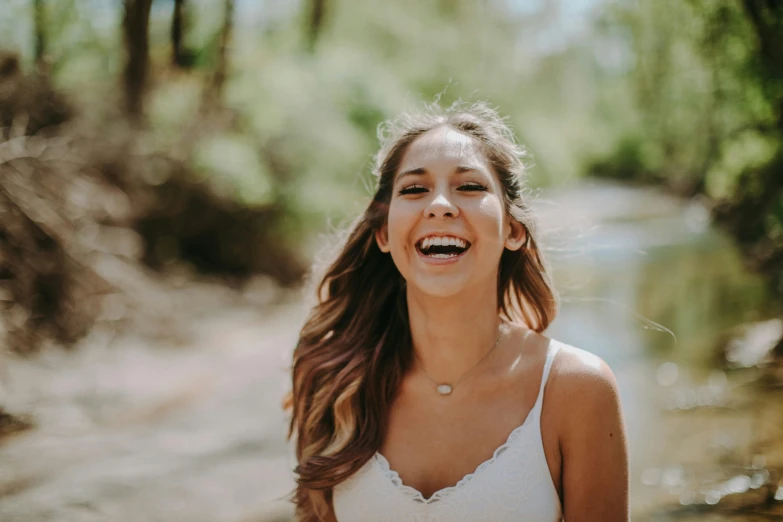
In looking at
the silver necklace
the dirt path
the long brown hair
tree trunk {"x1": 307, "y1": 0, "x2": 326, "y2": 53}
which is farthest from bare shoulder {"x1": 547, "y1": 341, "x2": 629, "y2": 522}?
tree trunk {"x1": 307, "y1": 0, "x2": 326, "y2": 53}

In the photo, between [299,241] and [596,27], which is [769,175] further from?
[596,27]

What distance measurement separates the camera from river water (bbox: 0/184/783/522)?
3.64 m

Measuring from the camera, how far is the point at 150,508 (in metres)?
3.77

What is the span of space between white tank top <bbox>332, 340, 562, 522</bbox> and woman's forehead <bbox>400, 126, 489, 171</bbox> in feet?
2.16

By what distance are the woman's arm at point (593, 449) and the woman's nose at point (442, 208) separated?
0.58 m

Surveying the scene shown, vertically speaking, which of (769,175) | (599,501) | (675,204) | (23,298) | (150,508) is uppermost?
(675,204)

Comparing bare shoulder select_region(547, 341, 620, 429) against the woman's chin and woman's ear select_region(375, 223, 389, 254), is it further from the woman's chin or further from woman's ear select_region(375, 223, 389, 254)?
woman's ear select_region(375, 223, 389, 254)

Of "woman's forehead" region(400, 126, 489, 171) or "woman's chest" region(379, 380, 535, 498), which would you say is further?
"woman's forehead" region(400, 126, 489, 171)

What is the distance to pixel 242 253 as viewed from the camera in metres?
9.65

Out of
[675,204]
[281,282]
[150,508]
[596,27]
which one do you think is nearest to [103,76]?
[281,282]

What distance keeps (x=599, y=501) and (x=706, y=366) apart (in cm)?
504

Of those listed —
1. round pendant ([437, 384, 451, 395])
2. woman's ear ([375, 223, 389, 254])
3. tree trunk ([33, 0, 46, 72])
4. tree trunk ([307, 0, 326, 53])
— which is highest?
tree trunk ([307, 0, 326, 53])

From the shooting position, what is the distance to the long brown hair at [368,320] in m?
2.02

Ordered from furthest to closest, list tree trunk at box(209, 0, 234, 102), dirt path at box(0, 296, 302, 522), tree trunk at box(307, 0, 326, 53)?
1. tree trunk at box(307, 0, 326, 53)
2. tree trunk at box(209, 0, 234, 102)
3. dirt path at box(0, 296, 302, 522)
